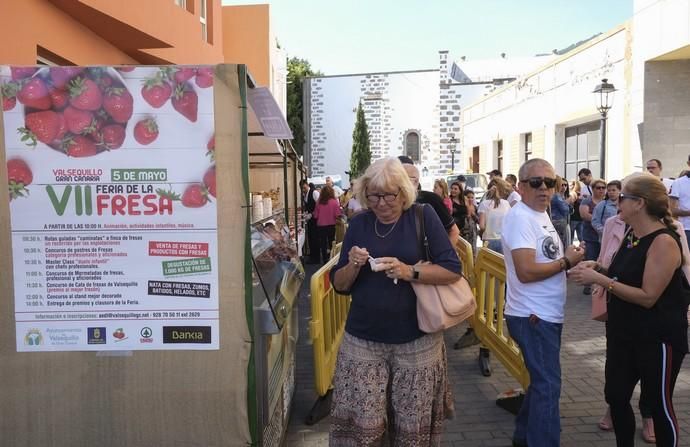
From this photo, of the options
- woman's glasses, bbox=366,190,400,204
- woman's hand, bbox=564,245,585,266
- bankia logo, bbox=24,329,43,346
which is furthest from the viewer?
woman's hand, bbox=564,245,585,266

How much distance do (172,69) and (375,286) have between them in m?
1.46

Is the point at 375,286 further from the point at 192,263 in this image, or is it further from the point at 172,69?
the point at 172,69

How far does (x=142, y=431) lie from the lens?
2879 millimetres

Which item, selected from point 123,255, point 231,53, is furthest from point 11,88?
point 231,53

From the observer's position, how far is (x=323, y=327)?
426cm

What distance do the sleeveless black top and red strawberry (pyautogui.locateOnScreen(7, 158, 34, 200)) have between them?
317cm

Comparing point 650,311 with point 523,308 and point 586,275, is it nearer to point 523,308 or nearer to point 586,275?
point 586,275

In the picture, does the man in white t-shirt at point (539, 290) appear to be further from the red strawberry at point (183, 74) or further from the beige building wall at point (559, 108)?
the beige building wall at point (559, 108)

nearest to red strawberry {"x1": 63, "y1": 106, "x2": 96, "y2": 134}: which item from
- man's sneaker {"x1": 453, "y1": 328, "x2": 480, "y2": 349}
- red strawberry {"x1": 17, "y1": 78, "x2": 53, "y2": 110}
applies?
red strawberry {"x1": 17, "y1": 78, "x2": 53, "y2": 110}

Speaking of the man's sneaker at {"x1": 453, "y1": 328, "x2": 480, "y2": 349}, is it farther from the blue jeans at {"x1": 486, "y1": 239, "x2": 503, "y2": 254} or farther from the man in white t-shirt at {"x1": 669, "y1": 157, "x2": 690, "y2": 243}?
the man in white t-shirt at {"x1": 669, "y1": 157, "x2": 690, "y2": 243}

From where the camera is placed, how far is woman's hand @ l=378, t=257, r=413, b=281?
8.55 feet

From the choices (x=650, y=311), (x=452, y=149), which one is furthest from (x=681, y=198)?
(x=452, y=149)

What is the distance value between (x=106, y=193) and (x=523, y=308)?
92.6 inches

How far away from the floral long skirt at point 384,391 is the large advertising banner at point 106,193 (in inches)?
28.9
